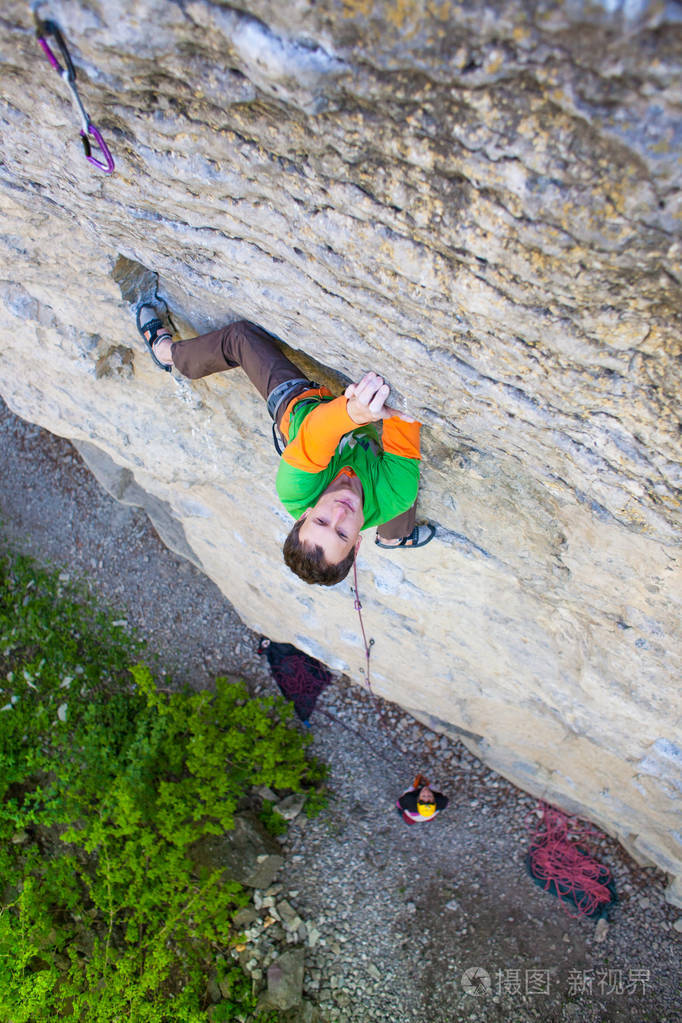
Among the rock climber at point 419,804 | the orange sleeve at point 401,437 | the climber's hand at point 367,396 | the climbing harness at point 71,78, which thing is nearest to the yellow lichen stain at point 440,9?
the climbing harness at point 71,78

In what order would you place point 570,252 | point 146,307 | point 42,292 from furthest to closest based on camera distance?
point 42,292 < point 146,307 < point 570,252

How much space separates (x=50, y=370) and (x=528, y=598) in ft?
11.8

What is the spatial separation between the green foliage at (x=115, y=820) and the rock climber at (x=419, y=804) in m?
0.90

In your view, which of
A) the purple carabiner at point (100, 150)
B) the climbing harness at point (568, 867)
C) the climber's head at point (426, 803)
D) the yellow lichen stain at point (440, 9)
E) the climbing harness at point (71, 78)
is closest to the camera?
the yellow lichen stain at point (440, 9)

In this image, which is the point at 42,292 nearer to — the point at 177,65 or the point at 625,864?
the point at 177,65

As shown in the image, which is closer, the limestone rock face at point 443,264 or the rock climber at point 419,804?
the limestone rock face at point 443,264

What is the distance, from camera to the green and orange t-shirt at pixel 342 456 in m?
2.62

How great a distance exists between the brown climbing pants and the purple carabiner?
93cm

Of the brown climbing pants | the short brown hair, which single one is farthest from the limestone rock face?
the short brown hair

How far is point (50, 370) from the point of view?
4.55m

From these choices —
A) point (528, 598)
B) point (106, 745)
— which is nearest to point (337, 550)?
point (528, 598)

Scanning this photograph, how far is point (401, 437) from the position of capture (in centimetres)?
290

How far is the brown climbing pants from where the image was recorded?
2906 mm

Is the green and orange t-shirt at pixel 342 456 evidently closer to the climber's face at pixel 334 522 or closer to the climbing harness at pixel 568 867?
the climber's face at pixel 334 522
